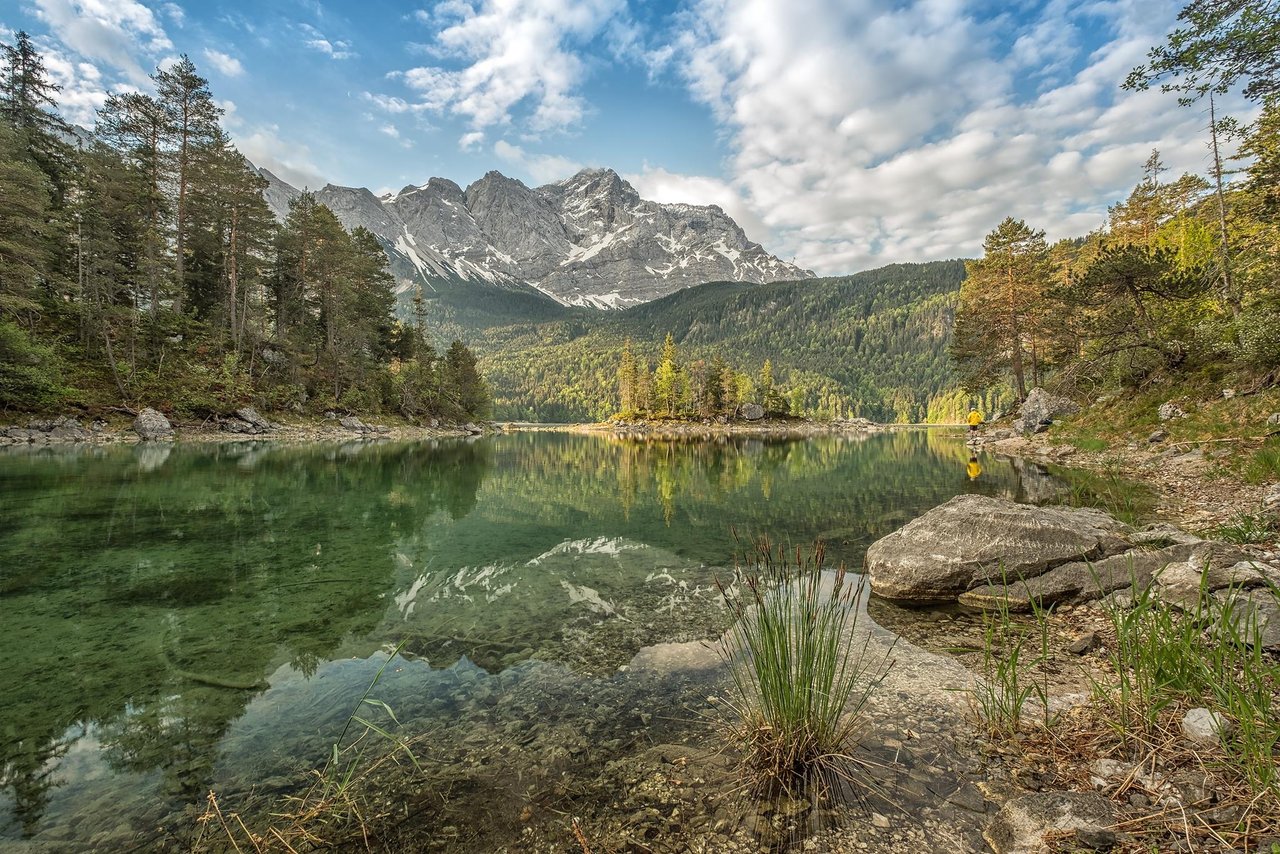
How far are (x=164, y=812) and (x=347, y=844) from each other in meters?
1.58

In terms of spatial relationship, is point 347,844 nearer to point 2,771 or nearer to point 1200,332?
point 2,771

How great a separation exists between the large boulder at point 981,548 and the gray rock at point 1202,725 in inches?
164

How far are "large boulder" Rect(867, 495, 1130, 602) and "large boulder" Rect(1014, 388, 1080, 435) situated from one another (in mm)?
33716

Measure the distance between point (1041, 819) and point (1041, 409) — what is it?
4319 cm

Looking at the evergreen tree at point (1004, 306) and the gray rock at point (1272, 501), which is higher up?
the evergreen tree at point (1004, 306)

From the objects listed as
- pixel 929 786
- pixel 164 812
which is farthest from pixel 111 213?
pixel 929 786

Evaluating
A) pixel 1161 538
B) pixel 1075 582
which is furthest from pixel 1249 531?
pixel 1075 582

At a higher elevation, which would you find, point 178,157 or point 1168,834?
point 178,157

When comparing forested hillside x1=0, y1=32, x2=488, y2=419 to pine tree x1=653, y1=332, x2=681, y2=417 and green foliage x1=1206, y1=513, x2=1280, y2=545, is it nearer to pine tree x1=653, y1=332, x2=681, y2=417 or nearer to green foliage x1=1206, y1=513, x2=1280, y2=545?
green foliage x1=1206, y1=513, x2=1280, y2=545

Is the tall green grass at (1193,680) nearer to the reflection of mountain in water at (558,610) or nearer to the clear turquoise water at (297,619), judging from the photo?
the clear turquoise water at (297,619)

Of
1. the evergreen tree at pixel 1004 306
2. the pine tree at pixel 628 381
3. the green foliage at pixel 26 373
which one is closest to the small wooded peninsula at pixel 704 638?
the green foliage at pixel 26 373

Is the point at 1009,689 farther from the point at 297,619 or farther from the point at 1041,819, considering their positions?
the point at 297,619

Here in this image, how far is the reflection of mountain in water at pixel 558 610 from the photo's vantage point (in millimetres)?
6832

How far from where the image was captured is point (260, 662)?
20.9 feet
